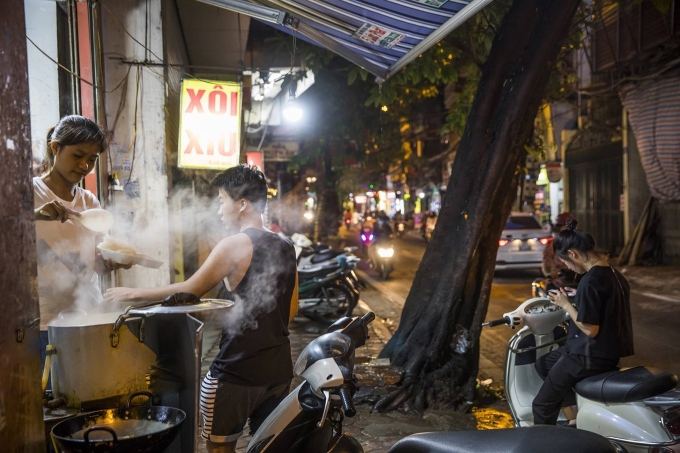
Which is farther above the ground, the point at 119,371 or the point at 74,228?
the point at 74,228

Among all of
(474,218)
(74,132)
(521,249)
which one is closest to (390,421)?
(474,218)

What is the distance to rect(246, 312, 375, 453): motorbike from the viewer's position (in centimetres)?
241

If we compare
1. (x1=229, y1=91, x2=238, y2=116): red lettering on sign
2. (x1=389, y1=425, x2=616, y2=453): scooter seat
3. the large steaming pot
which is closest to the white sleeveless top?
the large steaming pot

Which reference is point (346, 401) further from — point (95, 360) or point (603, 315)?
point (603, 315)

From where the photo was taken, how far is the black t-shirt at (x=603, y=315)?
Result: 4.12 metres

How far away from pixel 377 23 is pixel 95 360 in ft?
12.1

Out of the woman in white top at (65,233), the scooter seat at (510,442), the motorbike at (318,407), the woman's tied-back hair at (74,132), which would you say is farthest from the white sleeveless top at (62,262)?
the scooter seat at (510,442)

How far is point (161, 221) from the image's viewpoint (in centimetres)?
726

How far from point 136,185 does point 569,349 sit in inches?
202

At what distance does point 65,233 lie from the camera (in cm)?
337

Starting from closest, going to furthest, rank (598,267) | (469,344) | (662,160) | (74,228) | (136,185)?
(74,228) < (598,267) < (469,344) < (136,185) < (662,160)

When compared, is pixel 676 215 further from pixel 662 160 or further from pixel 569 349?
pixel 569 349

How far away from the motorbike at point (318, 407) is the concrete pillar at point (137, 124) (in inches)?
188

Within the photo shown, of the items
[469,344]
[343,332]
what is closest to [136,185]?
[469,344]
